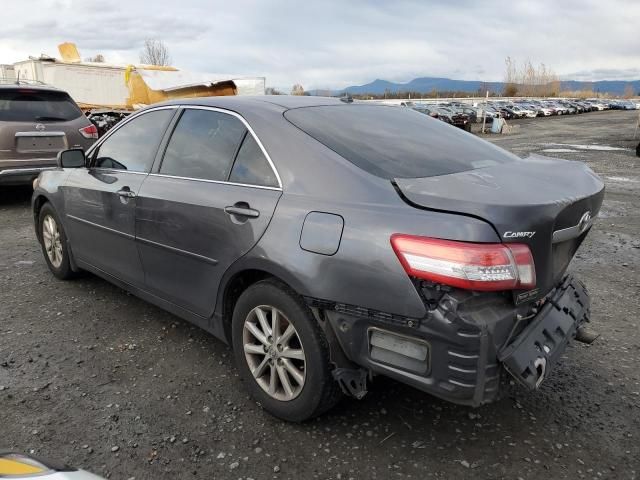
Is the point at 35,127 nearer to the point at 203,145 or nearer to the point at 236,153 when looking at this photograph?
the point at 203,145

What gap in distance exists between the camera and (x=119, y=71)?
56.7 feet

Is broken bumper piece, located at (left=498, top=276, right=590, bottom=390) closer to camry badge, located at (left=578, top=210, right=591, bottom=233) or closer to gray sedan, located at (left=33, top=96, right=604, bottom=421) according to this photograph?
gray sedan, located at (left=33, top=96, right=604, bottom=421)

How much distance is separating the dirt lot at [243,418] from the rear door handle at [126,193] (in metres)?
1.00

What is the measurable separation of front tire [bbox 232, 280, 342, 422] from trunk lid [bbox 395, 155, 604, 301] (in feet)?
2.53

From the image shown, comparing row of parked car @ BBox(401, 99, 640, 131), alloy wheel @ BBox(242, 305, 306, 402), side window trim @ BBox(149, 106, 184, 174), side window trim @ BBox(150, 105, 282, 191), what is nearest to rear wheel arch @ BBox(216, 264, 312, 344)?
alloy wheel @ BBox(242, 305, 306, 402)

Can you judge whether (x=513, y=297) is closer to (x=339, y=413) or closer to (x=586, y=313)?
(x=586, y=313)

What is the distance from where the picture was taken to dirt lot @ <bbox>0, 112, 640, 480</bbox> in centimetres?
238

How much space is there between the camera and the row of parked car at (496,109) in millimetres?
32750

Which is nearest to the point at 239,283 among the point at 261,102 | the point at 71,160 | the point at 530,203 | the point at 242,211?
→ the point at 242,211

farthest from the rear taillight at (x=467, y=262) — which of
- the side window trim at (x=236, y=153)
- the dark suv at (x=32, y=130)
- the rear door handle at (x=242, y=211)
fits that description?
the dark suv at (x=32, y=130)

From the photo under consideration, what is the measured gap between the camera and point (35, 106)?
765cm

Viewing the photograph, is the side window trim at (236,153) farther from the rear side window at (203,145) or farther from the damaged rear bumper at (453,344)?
the damaged rear bumper at (453,344)

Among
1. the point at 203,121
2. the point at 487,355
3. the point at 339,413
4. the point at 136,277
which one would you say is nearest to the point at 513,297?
the point at 487,355

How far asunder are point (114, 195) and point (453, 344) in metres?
2.62
